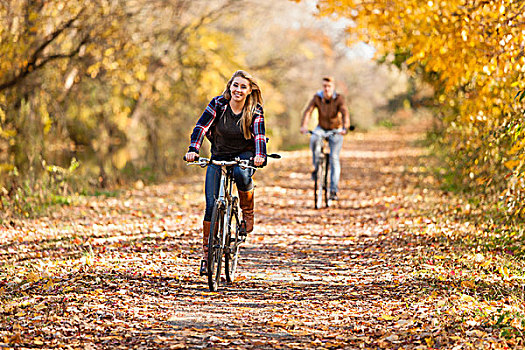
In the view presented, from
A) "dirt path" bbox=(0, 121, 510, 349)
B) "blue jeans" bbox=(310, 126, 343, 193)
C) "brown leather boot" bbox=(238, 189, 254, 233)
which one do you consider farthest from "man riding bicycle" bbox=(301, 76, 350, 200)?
"brown leather boot" bbox=(238, 189, 254, 233)

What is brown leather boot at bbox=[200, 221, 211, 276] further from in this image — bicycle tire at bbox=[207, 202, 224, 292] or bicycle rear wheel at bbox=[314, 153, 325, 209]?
bicycle rear wheel at bbox=[314, 153, 325, 209]

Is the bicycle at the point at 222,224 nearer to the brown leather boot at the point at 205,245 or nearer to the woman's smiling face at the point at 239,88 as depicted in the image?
the brown leather boot at the point at 205,245

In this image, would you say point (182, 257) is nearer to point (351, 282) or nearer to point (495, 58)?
point (351, 282)

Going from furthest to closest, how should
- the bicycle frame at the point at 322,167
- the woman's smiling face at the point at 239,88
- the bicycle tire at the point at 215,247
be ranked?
the bicycle frame at the point at 322,167, the woman's smiling face at the point at 239,88, the bicycle tire at the point at 215,247

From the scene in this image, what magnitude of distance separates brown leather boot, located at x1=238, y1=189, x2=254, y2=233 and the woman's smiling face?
100cm

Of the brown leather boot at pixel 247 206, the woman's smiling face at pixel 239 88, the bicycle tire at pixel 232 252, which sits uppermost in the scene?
the woman's smiling face at pixel 239 88

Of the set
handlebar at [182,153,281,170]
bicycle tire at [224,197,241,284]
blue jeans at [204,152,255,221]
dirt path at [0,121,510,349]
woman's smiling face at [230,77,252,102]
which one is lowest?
dirt path at [0,121,510,349]

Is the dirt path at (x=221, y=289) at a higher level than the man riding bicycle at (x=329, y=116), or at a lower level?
lower

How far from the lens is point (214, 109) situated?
682 cm

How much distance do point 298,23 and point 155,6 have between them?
1941 centimetres

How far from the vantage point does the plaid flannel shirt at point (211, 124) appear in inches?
261

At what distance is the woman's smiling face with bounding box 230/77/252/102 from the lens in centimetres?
674

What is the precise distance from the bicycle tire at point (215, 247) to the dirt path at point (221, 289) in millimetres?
166

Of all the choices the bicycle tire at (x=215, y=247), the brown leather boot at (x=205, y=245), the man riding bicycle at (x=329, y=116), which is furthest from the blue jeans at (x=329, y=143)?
the bicycle tire at (x=215, y=247)
